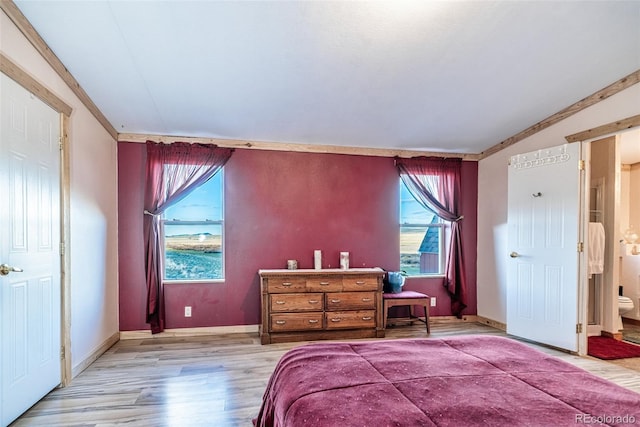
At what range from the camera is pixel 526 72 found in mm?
3121

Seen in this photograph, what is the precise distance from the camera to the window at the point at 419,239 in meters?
4.92

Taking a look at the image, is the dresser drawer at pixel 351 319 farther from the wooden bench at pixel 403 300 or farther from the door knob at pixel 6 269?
the door knob at pixel 6 269

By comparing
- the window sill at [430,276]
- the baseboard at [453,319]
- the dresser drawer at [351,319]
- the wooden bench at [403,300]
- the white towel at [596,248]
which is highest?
the white towel at [596,248]

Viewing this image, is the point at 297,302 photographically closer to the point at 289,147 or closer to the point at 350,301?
the point at 350,301

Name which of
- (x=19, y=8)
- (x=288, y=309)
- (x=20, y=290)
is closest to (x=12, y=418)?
(x=20, y=290)

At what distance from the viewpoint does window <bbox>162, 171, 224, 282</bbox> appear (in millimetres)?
4312

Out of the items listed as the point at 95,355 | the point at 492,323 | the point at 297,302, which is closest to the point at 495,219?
the point at 492,323

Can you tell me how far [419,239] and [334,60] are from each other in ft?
9.75

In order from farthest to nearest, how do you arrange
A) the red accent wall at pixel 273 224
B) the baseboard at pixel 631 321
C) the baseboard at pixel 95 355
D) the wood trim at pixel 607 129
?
1. the baseboard at pixel 631 321
2. the red accent wall at pixel 273 224
3. the wood trim at pixel 607 129
4. the baseboard at pixel 95 355

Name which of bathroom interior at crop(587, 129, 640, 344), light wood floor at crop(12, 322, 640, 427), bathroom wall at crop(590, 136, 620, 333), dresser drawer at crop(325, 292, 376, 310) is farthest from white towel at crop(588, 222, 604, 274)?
dresser drawer at crop(325, 292, 376, 310)

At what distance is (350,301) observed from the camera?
4152mm

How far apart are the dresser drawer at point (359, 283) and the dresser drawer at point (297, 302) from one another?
33 cm

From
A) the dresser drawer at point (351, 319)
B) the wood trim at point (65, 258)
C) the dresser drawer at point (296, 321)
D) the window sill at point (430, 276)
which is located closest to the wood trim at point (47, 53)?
the wood trim at point (65, 258)

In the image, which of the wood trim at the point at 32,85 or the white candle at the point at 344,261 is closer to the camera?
the wood trim at the point at 32,85
